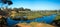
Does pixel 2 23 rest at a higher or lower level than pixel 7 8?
lower

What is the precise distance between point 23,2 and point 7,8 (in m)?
0.40

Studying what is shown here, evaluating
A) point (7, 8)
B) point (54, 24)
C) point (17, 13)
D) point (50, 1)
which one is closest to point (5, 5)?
point (7, 8)

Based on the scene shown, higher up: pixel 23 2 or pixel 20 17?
pixel 23 2

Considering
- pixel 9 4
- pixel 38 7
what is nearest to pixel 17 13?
pixel 9 4

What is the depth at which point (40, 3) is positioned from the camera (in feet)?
8.16

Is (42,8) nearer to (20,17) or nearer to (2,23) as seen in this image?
(20,17)

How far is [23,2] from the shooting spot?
2473mm

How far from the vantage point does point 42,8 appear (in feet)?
8.21

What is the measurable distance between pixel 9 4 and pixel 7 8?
104 millimetres

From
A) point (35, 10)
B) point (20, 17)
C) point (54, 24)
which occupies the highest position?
point (35, 10)

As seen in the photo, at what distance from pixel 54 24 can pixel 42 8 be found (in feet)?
1.51

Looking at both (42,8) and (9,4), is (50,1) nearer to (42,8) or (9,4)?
(42,8)

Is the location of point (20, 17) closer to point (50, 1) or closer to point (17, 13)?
point (17, 13)

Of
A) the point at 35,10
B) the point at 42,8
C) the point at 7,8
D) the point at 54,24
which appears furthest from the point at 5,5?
the point at 54,24
